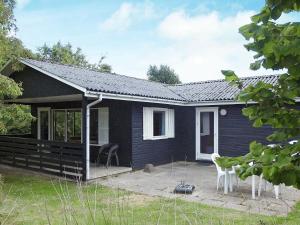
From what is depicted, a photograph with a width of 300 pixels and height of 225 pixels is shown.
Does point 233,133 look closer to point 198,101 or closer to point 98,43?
point 198,101

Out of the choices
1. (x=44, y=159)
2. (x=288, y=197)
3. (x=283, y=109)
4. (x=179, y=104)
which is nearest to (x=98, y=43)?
(x=179, y=104)

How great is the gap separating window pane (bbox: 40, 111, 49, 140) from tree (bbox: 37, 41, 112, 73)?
13.5 m

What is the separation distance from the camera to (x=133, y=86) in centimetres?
1262

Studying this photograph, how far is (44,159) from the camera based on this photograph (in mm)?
10766

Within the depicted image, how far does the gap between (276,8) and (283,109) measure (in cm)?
52

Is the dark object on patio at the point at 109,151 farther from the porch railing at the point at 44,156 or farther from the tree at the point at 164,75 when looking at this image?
→ the tree at the point at 164,75

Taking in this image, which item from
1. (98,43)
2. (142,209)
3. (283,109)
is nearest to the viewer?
(283,109)

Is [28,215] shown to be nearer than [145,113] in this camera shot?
Yes

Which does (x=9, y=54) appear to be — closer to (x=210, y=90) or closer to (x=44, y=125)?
(x=44, y=125)

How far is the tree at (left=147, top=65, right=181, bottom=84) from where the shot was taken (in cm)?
3200

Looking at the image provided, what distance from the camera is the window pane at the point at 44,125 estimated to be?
15.0 meters

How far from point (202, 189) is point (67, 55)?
22.9 metres

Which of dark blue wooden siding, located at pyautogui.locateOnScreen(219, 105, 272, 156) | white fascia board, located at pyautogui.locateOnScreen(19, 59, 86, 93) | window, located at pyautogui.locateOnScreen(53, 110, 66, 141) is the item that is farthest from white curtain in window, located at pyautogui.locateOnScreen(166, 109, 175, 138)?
white fascia board, located at pyautogui.locateOnScreen(19, 59, 86, 93)

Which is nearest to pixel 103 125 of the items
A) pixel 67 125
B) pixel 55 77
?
pixel 67 125
